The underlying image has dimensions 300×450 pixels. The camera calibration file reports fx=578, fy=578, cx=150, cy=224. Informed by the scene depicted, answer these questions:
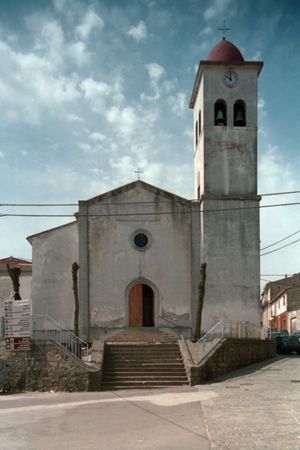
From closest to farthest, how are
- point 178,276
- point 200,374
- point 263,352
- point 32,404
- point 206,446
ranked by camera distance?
point 206,446 → point 32,404 → point 200,374 → point 263,352 → point 178,276

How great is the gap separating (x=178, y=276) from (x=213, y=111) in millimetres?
8352

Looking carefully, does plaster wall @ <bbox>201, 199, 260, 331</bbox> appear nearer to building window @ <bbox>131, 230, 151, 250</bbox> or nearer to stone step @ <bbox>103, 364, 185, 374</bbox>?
building window @ <bbox>131, 230, 151, 250</bbox>

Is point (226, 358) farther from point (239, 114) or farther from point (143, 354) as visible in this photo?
point (239, 114)

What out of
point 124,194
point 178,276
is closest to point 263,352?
point 178,276

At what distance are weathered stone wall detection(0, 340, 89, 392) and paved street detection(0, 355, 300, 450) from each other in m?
0.84

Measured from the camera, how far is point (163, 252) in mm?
27484

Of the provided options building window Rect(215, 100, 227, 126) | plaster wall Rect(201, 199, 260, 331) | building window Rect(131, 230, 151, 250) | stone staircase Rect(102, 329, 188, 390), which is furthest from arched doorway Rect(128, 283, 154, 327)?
building window Rect(215, 100, 227, 126)

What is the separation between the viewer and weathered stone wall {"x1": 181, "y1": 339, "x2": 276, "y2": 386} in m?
19.7

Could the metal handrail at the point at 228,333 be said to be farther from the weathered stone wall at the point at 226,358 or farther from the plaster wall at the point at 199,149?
the plaster wall at the point at 199,149

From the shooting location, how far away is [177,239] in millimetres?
27625

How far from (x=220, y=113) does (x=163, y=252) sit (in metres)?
7.52

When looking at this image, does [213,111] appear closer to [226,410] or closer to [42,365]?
[42,365]

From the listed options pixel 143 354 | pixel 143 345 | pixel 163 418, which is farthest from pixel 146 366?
pixel 163 418

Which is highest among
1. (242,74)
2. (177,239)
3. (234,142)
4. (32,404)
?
(242,74)
